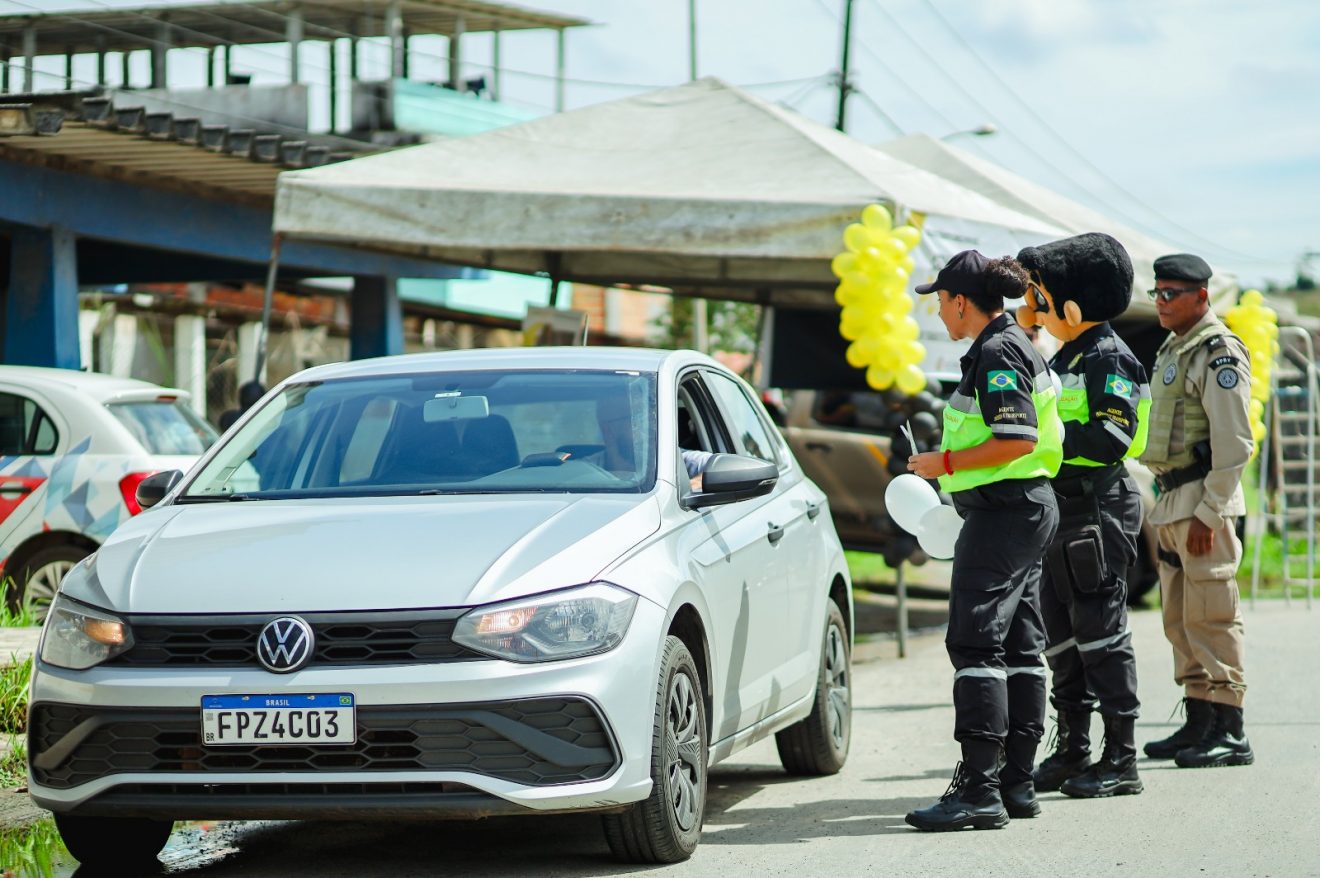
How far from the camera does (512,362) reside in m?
6.31

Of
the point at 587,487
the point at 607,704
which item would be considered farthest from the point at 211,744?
the point at 587,487

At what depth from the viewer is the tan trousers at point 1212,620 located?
7434 millimetres

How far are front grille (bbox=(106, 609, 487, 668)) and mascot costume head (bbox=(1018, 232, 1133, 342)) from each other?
3000mm

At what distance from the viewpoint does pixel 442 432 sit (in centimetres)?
597

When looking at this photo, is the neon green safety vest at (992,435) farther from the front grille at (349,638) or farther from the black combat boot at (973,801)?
the front grille at (349,638)

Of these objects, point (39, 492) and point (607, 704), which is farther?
point (39, 492)

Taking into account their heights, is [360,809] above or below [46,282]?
below

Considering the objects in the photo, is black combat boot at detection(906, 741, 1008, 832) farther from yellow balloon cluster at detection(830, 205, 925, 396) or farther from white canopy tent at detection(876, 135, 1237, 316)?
white canopy tent at detection(876, 135, 1237, 316)

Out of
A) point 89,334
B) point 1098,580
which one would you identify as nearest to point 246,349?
point 89,334

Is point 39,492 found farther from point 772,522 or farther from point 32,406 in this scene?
point 772,522

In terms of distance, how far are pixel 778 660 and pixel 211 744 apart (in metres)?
2.34

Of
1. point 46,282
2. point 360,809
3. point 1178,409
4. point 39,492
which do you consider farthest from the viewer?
point 46,282

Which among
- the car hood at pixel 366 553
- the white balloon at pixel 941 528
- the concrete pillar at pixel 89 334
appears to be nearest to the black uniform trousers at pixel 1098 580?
the white balloon at pixel 941 528

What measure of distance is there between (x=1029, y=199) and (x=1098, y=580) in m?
8.55
